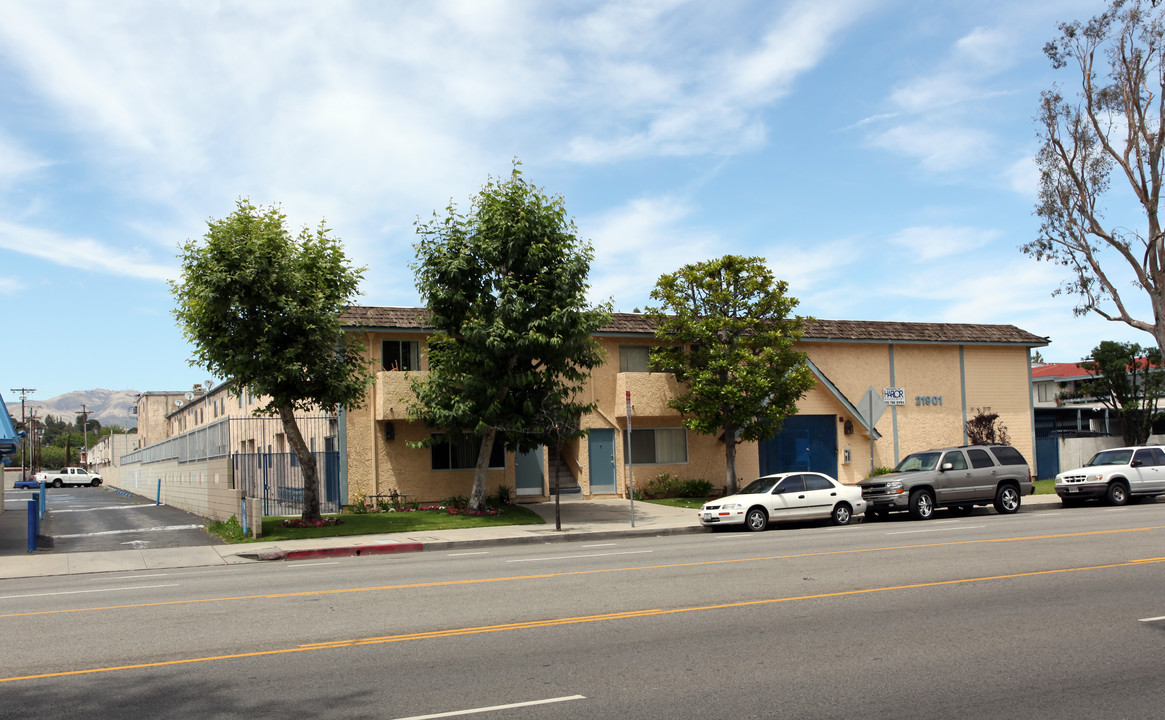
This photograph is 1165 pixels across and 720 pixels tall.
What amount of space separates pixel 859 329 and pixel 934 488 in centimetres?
1048

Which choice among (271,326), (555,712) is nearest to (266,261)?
(271,326)

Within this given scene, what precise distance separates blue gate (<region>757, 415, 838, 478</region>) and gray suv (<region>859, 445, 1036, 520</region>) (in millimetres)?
7274

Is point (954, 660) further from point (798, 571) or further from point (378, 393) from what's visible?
point (378, 393)

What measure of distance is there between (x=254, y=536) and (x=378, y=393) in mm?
6216

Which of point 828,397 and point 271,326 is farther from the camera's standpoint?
point 828,397

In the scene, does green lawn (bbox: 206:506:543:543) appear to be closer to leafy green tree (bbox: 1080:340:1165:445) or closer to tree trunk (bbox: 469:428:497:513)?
tree trunk (bbox: 469:428:497:513)

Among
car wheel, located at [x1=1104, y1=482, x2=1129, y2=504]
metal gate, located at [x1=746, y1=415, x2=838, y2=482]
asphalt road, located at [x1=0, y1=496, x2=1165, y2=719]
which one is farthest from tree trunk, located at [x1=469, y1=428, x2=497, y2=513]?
car wheel, located at [x1=1104, y1=482, x2=1129, y2=504]

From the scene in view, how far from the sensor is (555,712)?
5980 millimetres

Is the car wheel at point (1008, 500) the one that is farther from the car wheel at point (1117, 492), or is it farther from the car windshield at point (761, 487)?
the car windshield at point (761, 487)

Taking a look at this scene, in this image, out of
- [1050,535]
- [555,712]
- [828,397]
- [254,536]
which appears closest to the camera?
[555,712]

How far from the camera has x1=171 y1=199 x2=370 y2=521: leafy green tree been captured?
65.9ft

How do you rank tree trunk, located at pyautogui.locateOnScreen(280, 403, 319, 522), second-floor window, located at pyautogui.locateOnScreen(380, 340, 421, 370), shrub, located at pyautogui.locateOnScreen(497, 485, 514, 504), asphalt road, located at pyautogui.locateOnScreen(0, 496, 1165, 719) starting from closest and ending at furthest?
asphalt road, located at pyautogui.locateOnScreen(0, 496, 1165, 719) → tree trunk, located at pyautogui.locateOnScreen(280, 403, 319, 522) → shrub, located at pyautogui.locateOnScreen(497, 485, 514, 504) → second-floor window, located at pyautogui.locateOnScreen(380, 340, 421, 370)

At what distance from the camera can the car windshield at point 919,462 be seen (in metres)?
23.0

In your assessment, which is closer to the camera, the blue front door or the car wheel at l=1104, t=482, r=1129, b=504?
the car wheel at l=1104, t=482, r=1129, b=504
